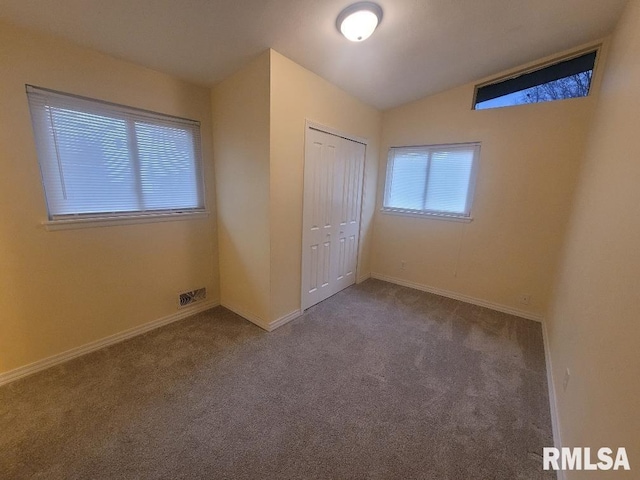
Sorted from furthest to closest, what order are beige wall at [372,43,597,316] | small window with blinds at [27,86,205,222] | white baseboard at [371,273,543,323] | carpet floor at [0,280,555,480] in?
white baseboard at [371,273,543,323] < beige wall at [372,43,597,316] < small window with blinds at [27,86,205,222] < carpet floor at [0,280,555,480]

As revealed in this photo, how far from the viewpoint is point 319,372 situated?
6.45 feet

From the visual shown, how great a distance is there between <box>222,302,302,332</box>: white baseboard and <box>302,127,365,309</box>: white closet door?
21cm

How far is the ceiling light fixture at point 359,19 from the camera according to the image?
5.44 feet

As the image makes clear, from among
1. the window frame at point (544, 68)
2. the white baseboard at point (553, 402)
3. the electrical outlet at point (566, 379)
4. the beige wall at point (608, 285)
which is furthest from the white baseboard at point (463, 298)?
the window frame at point (544, 68)

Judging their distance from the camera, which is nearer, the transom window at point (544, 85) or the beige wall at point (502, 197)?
the transom window at point (544, 85)

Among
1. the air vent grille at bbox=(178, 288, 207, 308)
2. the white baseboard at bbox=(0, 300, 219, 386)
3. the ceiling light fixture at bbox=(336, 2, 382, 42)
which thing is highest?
the ceiling light fixture at bbox=(336, 2, 382, 42)

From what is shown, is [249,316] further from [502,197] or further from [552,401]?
[502,197]

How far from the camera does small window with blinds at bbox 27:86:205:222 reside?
5.92 feet

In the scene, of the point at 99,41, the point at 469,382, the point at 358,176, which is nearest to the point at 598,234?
the point at 469,382

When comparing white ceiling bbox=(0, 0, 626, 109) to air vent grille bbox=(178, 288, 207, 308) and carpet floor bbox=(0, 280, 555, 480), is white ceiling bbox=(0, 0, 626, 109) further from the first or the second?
carpet floor bbox=(0, 280, 555, 480)

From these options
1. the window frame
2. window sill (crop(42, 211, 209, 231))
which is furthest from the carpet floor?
the window frame

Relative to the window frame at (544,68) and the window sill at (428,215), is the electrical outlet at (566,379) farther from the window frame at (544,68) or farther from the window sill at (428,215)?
the window frame at (544,68)

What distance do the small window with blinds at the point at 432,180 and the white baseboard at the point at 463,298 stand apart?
103 centimetres

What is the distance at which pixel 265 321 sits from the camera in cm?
252
